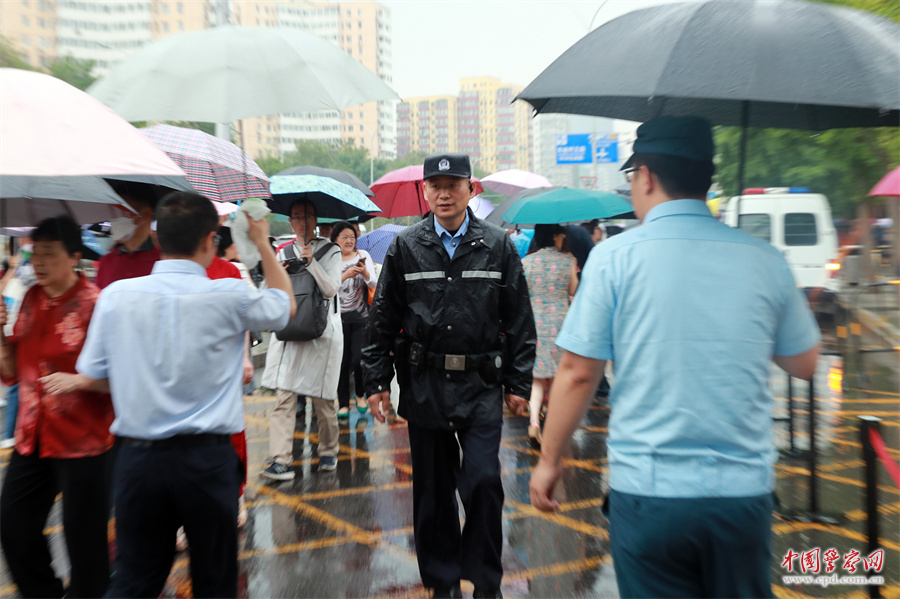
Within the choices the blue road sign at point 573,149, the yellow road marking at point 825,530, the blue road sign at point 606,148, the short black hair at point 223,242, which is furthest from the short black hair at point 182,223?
the blue road sign at point 606,148

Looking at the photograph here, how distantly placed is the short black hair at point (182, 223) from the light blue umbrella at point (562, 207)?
4721mm

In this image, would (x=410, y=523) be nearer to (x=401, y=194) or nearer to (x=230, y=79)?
(x=230, y=79)

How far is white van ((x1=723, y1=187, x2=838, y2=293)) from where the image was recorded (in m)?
14.4

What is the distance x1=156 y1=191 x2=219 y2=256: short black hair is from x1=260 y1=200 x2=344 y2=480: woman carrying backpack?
299 centimetres

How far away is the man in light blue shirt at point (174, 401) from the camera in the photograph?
2553mm

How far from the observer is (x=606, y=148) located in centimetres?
3130

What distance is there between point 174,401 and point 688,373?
1.70 meters

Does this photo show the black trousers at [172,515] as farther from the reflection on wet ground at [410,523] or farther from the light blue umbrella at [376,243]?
the light blue umbrella at [376,243]

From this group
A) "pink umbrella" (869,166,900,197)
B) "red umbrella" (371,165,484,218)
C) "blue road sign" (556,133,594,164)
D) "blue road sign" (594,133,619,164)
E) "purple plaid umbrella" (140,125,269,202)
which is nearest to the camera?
"purple plaid umbrella" (140,125,269,202)

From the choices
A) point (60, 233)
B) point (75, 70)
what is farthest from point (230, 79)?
point (75, 70)

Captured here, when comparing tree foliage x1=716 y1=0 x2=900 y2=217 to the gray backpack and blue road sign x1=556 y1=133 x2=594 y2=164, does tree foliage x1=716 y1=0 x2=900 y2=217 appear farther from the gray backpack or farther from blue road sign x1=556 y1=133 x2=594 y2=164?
blue road sign x1=556 y1=133 x2=594 y2=164

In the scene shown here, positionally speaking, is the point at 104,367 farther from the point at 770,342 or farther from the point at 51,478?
the point at 770,342

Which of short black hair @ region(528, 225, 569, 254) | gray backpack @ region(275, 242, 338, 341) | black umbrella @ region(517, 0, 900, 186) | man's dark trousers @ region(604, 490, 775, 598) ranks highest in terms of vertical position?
black umbrella @ region(517, 0, 900, 186)

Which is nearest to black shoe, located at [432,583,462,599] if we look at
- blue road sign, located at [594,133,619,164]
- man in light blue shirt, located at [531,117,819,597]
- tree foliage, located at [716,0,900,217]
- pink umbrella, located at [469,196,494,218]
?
man in light blue shirt, located at [531,117,819,597]
